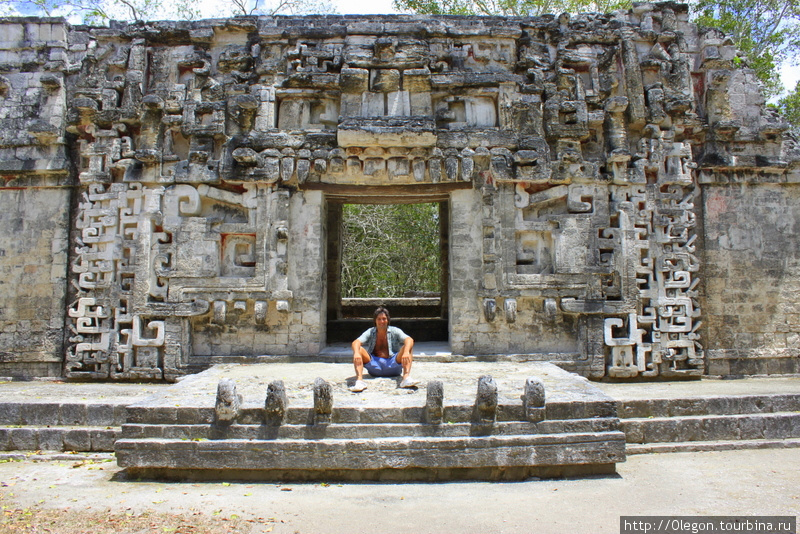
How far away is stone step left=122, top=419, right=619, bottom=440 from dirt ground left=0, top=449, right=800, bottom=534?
1.36 ft

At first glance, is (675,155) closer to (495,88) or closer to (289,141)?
(495,88)

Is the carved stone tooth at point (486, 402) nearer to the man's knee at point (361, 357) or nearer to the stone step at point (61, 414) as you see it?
the man's knee at point (361, 357)

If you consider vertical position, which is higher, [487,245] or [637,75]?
[637,75]

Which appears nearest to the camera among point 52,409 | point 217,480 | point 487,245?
point 217,480

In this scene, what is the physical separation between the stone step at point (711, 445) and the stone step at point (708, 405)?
342 millimetres

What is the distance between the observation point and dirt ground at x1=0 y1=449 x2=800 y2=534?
13.3 ft

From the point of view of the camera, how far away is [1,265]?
8.04m

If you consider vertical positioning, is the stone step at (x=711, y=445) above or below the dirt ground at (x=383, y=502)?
above

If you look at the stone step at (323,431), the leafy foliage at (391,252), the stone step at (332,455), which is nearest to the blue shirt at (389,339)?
the stone step at (323,431)

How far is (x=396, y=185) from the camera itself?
26.8 feet

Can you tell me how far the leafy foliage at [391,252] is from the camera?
18.5 meters

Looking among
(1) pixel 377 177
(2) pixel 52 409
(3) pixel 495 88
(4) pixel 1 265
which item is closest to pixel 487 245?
(1) pixel 377 177

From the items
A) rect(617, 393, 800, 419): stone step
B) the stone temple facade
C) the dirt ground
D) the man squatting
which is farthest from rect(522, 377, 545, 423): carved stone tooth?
the stone temple facade

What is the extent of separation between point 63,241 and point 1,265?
37.2 inches
